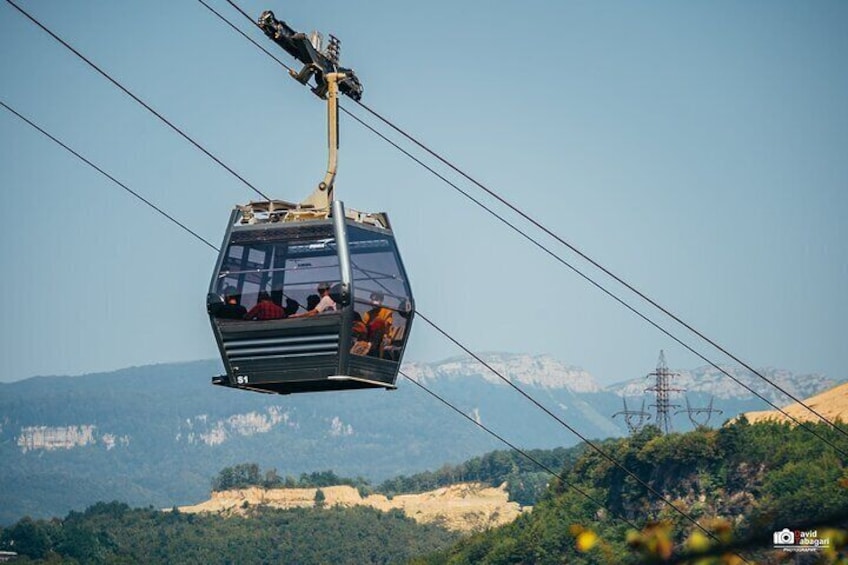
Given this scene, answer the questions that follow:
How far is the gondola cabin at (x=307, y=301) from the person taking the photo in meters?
19.9

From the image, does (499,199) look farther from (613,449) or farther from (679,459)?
(613,449)

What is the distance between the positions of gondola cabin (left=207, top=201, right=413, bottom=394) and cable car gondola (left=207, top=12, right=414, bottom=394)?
13 millimetres

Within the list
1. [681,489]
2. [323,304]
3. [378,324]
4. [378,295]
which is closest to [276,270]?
[323,304]

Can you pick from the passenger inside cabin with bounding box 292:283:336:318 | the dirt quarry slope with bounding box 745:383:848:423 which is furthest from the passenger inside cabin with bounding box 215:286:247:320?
the dirt quarry slope with bounding box 745:383:848:423

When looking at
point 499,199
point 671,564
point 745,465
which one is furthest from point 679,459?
point 671,564

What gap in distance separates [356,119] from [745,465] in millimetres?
99395

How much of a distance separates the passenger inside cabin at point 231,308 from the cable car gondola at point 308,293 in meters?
0.01

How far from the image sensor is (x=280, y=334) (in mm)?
20359

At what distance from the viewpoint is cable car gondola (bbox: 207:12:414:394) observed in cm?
1995

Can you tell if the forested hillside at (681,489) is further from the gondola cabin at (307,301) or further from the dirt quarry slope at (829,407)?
the gondola cabin at (307,301)

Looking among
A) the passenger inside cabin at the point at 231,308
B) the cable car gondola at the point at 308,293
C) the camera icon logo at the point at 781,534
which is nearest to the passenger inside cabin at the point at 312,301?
the cable car gondola at the point at 308,293

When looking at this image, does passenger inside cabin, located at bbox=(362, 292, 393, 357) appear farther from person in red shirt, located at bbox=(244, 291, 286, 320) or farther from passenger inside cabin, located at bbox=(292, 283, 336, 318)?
person in red shirt, located at bbox=(244, 291, 286, 320)

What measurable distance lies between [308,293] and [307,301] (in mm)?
107

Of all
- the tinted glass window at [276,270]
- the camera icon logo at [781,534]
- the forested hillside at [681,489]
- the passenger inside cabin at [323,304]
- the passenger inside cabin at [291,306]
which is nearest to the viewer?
the camera icon logo at [781,534]
